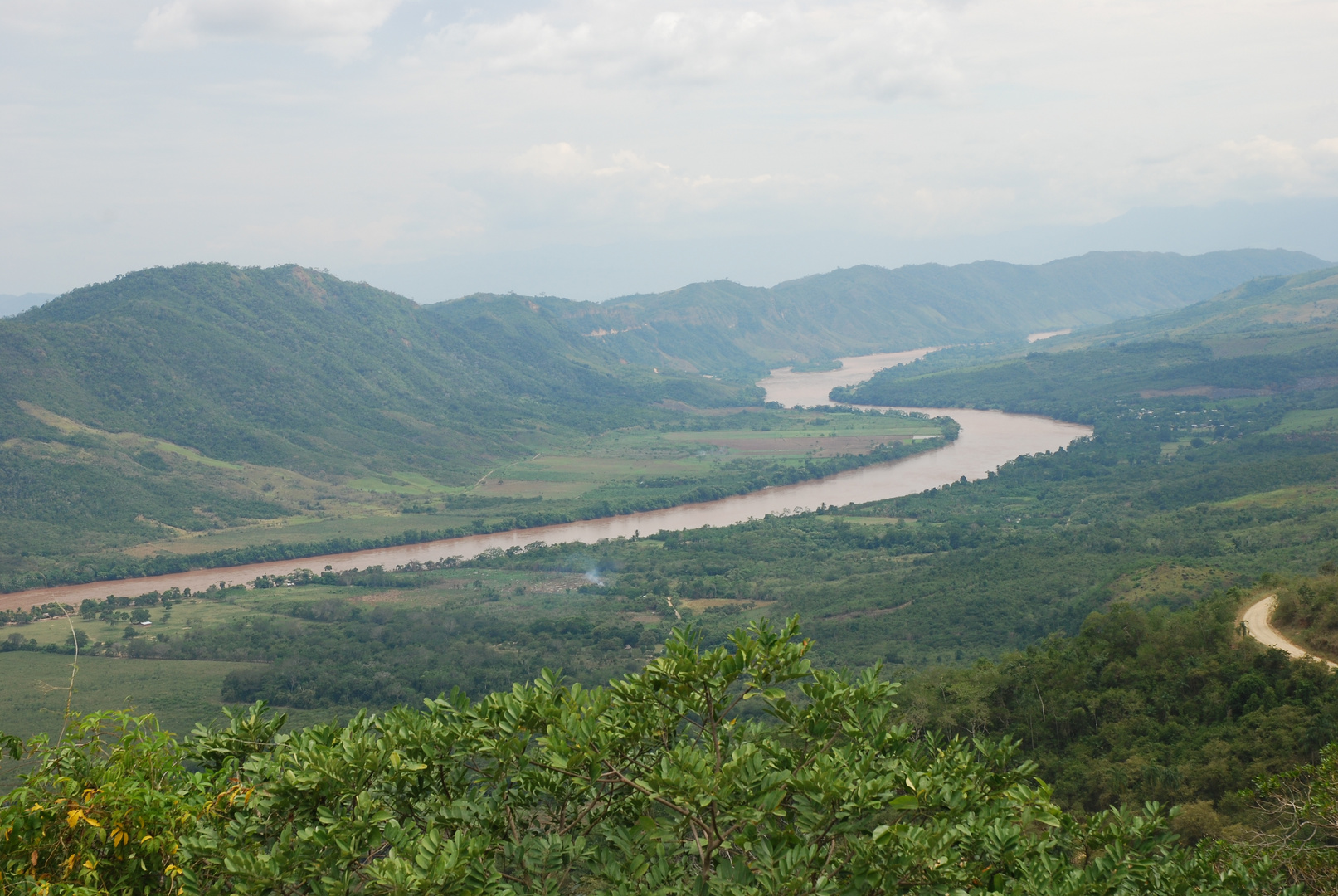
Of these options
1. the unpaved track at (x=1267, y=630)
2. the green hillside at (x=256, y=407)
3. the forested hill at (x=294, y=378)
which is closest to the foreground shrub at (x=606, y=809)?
the unpaved track at (x=1267, y=630)

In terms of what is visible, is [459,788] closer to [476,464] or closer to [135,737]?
[135,737]

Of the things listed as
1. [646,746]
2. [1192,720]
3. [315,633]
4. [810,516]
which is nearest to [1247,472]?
[810,516]

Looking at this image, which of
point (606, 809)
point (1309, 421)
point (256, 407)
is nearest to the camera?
point (606, 809)

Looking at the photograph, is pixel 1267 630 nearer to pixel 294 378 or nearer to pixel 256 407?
pixel 256 407

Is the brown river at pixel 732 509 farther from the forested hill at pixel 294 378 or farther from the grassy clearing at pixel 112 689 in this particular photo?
the forested hill at pixel 294 378

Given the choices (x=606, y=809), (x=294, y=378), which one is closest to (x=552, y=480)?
(x=294, y=378)
